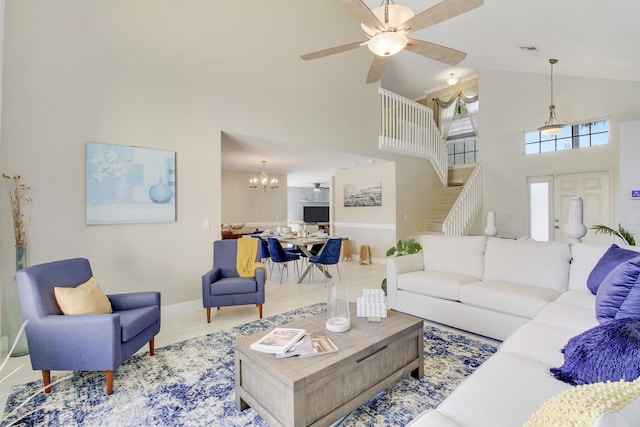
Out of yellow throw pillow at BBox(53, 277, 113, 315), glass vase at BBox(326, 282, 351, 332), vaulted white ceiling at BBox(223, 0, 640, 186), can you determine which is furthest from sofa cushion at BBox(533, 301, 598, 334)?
yellow throw pillow at BBox(53, 277, 113, 315)

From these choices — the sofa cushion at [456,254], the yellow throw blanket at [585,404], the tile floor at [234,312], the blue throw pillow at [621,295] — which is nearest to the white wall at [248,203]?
the tile floor at [234,312]

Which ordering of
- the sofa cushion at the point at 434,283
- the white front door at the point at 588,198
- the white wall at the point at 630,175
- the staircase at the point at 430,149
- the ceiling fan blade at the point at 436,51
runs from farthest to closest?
the staircase at the point at 430,149
the white front door at the point at 588,198
the white wall at the point at 630,175
the sofa cushion at the point at 434,283
the ceiling fan blade at the point at 436,51

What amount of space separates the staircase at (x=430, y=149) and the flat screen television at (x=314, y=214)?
21.5 feet

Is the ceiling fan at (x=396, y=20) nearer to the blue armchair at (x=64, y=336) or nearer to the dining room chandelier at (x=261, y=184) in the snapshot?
the blue armchair at (x=64, y=336)

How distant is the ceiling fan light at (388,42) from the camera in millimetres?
2312

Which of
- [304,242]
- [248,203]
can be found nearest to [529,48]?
[304,242]

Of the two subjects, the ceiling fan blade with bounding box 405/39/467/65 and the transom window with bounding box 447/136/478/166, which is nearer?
Result: the ceiling fan blade with bounding box 405/39/467/65

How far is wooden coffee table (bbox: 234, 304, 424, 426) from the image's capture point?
5.10 feet

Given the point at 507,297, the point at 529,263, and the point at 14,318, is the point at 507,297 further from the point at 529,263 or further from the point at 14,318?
the point at 14,318

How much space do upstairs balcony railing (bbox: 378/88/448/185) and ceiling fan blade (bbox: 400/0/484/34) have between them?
13.3ft

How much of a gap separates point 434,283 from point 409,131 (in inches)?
181

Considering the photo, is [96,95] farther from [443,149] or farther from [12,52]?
[443,149]

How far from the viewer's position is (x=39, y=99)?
3.00 metres

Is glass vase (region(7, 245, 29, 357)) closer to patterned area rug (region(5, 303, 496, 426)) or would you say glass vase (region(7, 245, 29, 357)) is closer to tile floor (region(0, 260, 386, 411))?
tile floor (region(0, 260, 386, 411))
